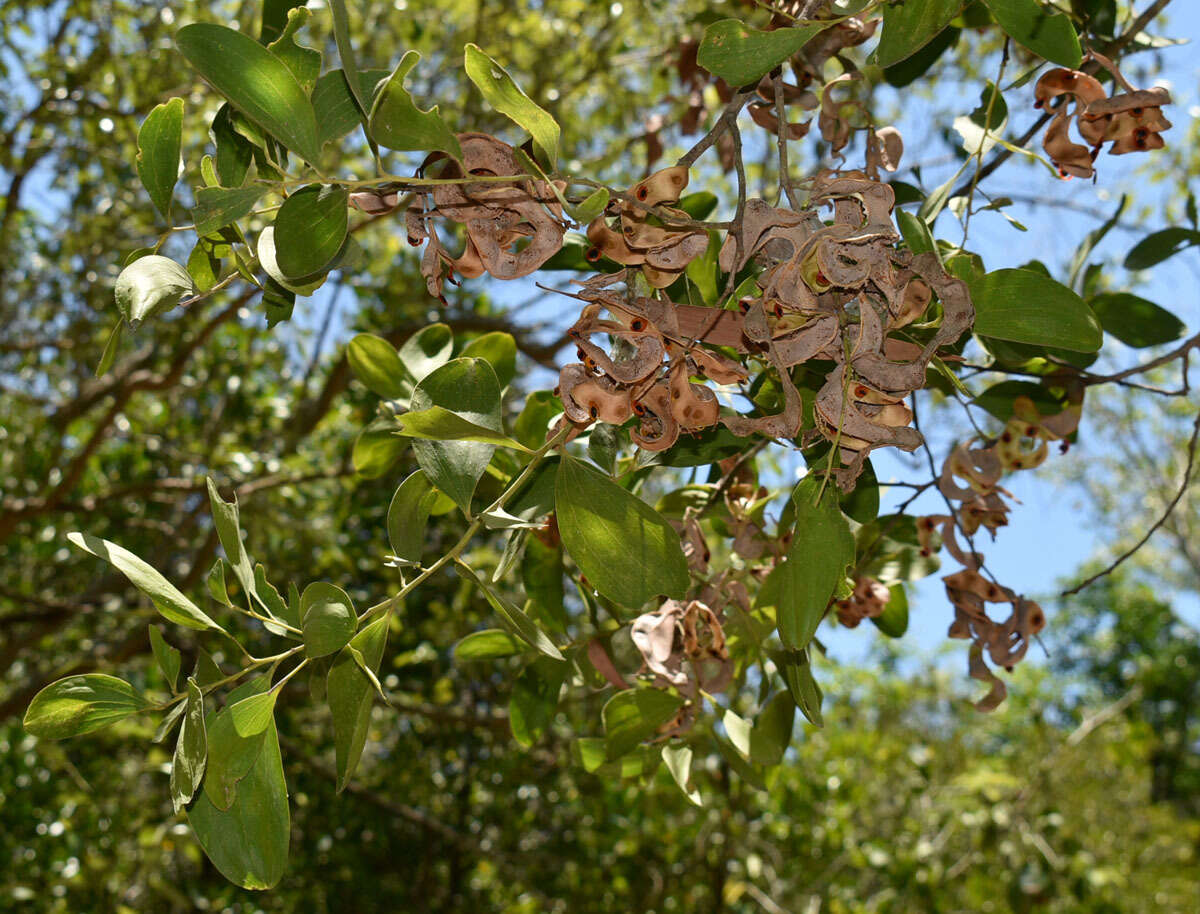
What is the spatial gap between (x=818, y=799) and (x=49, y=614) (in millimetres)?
1862

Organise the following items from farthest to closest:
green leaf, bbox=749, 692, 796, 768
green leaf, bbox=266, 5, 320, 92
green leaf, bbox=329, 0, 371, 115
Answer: green leaf, bbox=749, 692, 796, 768, green leaf, bbox=266, 5, 320, 92, green leaf, bbox=329, 0, 371, 115

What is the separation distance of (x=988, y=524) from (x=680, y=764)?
32 cm

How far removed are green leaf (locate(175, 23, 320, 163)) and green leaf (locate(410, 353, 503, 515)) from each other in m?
0.17

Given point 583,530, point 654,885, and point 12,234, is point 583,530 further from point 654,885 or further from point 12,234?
point 12,234

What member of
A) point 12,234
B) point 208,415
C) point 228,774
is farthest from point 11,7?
point 228,774

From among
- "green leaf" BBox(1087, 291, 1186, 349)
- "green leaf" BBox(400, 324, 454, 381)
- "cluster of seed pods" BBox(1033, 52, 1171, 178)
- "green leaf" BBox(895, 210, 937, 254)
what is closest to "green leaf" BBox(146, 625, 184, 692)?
"green leaf" BBox(400, 324, 454, 381)

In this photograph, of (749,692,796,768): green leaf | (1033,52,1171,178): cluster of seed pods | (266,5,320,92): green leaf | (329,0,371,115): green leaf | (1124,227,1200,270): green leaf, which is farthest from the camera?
(1124,227,1200,270): green leaf

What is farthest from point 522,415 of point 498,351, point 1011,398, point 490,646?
point 1011,398

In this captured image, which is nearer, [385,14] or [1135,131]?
[1135,131]

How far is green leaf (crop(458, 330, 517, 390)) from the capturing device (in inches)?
33.4

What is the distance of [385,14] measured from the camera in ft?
8.55

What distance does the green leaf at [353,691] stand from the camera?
1.82 feet

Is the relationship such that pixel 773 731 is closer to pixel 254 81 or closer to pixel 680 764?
pixel 680 764

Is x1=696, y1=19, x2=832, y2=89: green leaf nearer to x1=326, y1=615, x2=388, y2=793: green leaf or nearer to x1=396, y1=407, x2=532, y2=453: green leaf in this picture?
x1=396, y1=407, x2=532, y2=453: green leaf
